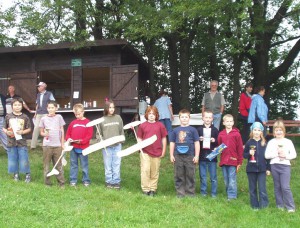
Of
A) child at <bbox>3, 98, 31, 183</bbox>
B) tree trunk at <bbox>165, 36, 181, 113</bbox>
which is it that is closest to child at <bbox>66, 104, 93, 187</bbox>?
child at <bbox>3, 98, 31, 183</bbox>

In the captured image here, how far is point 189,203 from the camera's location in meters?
5.73

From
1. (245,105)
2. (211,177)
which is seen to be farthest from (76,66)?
(211,177)

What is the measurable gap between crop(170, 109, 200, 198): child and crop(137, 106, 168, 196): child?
0.28 meters

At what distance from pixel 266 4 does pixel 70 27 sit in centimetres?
655

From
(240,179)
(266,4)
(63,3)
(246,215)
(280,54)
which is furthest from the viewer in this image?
(280,54)

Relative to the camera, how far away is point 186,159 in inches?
Answer: 248

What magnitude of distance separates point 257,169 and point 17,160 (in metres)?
4.03

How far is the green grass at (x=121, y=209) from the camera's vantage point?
475cm

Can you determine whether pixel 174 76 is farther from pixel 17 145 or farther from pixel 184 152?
pixel 184 152

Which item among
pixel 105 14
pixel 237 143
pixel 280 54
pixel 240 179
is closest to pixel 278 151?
pixel 237 143

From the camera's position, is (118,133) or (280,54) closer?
(118,133)

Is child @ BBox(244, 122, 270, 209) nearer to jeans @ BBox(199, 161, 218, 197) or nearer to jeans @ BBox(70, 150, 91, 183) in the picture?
jeans @ BBox(199, 161, 218, 197)

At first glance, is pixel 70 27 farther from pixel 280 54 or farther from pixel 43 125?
pixel 280 54

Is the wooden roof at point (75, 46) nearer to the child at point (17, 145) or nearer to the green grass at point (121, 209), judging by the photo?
the child at point (17, 145)
